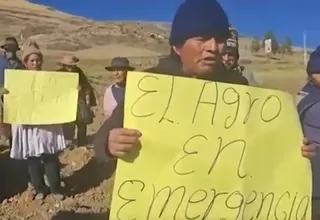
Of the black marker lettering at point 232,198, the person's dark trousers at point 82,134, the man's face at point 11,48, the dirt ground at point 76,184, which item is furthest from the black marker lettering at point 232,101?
the man's face at point 11,48

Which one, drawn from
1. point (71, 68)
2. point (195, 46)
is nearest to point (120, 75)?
point (71, 68)

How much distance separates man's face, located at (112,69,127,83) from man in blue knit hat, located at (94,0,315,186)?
7 centimetres

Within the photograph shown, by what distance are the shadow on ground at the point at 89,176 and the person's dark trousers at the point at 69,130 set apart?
10 centimetres

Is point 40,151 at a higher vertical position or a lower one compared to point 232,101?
lower

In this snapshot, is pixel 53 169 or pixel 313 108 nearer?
pixel 53 169

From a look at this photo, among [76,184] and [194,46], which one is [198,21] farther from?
[76,184]

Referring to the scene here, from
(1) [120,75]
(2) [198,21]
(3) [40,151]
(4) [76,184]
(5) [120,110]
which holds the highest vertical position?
(2) [198,21]

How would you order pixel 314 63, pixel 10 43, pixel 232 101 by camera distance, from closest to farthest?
pixel 10 43
pixel 232 101
pixel 314 63

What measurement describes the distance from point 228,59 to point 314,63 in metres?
0.35

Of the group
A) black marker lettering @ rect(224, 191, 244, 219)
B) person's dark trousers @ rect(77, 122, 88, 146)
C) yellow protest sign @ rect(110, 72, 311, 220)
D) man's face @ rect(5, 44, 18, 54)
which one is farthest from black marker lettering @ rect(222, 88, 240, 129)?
man's face @ rect(5, 44, 18, 54)

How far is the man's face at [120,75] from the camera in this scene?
240 cm

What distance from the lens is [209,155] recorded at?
2.43m

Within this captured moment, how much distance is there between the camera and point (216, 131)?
2.44 meters

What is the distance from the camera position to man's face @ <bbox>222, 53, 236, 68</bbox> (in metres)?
2.48
